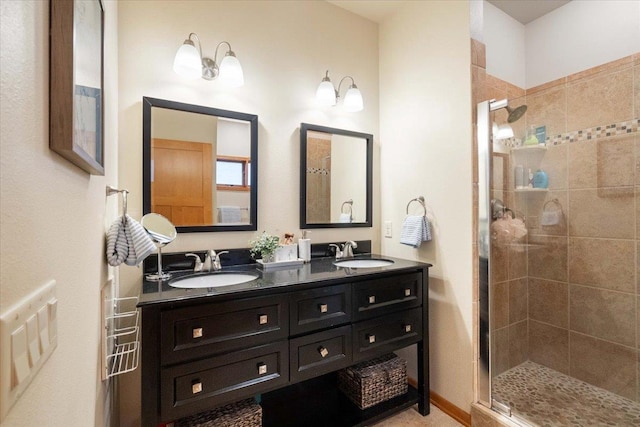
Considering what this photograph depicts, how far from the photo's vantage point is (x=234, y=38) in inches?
74.2

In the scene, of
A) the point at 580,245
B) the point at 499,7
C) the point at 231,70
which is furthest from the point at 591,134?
the point at 231,70

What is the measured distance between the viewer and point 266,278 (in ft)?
4.97

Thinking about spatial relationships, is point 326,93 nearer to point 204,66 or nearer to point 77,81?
point 204,66

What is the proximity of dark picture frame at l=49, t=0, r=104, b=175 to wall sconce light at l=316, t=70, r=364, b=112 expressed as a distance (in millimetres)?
1314

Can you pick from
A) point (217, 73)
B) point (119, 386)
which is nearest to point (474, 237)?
point (217, 73)

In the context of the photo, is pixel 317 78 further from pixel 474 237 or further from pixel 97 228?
pixel 97 228

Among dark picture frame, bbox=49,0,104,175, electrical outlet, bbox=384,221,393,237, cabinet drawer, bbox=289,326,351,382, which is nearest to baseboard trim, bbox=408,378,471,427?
cabinet drawer, bbox=289,326,351,382

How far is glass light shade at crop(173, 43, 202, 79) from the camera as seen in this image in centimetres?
162

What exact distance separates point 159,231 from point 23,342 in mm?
1251

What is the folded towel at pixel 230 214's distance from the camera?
6.00 feet

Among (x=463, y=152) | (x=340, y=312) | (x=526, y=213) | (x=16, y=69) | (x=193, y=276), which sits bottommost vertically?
(x=340, y=312)

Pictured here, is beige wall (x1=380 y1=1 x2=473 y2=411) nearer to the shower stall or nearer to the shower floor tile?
the shower stall

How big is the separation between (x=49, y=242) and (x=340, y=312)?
4.13 feet

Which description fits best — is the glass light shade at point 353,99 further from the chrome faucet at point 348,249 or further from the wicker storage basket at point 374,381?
the wicker storage basket at point 374,381
